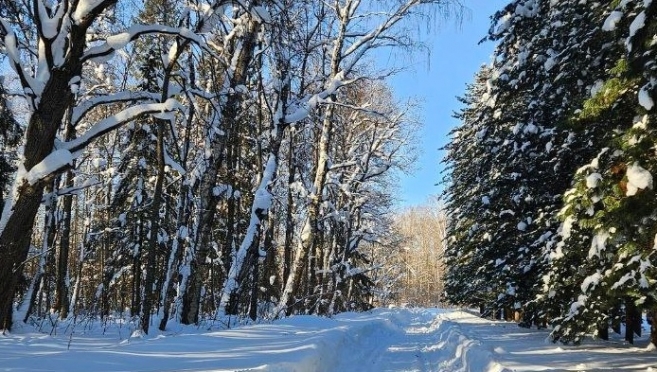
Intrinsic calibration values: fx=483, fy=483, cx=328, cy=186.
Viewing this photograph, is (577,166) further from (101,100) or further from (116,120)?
(101,100)

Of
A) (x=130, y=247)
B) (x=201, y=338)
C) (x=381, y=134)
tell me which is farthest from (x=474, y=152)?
(x=130, y=247)

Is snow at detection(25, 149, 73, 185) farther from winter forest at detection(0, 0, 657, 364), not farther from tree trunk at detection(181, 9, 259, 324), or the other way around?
tree trunk at detection(181, 9, 259, 324)

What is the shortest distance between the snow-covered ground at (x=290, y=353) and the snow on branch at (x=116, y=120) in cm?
223

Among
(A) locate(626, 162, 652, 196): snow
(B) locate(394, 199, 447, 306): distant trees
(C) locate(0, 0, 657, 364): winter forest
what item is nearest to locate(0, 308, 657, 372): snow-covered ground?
(C) locate(0, 0, 657, 364): winter forest

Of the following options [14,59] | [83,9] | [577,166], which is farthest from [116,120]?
[577,166]

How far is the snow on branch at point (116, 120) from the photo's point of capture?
17.7 ft

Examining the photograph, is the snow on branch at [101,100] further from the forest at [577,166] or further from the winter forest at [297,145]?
the forest at [577,166]

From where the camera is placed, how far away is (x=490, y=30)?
10594 millimetres

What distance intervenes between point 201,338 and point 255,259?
6.20 m

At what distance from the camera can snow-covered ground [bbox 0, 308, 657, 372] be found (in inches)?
190


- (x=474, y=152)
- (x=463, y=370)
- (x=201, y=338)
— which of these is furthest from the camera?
(x=474, y=152)

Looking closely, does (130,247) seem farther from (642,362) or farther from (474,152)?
(642,362)

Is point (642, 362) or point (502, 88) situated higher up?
point (502, 88)

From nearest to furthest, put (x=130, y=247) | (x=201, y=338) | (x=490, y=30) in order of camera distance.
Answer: (x=201, y=338) < (x=490, y=30) < (x=130, y=247)
